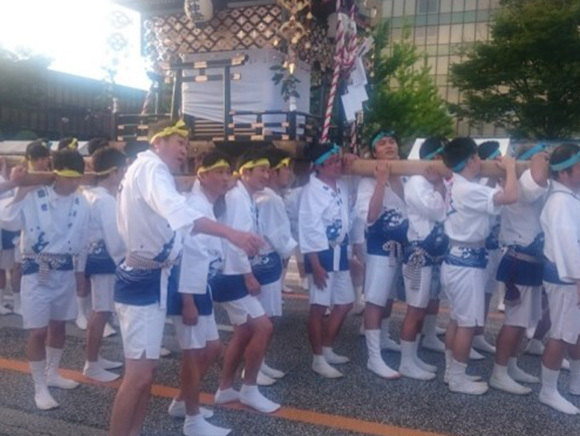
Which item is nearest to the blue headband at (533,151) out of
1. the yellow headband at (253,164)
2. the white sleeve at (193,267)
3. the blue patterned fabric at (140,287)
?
the yellow headband at (253,164)

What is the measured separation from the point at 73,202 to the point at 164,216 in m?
1.80

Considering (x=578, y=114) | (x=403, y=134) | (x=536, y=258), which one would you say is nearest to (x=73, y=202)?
(x=536, y=258)

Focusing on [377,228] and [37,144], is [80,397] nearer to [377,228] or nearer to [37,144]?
[37,144]

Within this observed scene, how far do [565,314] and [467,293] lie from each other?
69cm

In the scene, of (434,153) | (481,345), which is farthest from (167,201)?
(481,345)

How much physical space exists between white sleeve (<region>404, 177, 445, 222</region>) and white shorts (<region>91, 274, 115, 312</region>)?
8.34 ft

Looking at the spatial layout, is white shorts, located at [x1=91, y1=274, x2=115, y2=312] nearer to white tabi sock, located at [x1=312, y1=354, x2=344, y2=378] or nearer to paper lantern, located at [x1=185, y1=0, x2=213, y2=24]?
white tabi sock, located at [x1=312, y1=354, x2=344, y2=378]

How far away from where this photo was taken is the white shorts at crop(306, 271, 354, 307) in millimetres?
5344

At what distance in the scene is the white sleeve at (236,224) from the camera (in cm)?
451

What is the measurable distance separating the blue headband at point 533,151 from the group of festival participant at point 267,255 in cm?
3

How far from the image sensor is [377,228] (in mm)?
5488

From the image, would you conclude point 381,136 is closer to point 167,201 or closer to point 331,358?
point 331,358

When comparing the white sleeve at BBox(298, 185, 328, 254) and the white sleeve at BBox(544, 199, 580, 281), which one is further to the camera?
the white sleeve at BBox(298, 185, 328, 254)

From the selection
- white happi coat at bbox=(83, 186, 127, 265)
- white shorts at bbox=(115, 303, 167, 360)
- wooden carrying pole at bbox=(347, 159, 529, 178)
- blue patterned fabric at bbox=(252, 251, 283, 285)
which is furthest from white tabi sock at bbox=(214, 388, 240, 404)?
wooden carrying pole at bbox=(347, 159, 529, 178)
